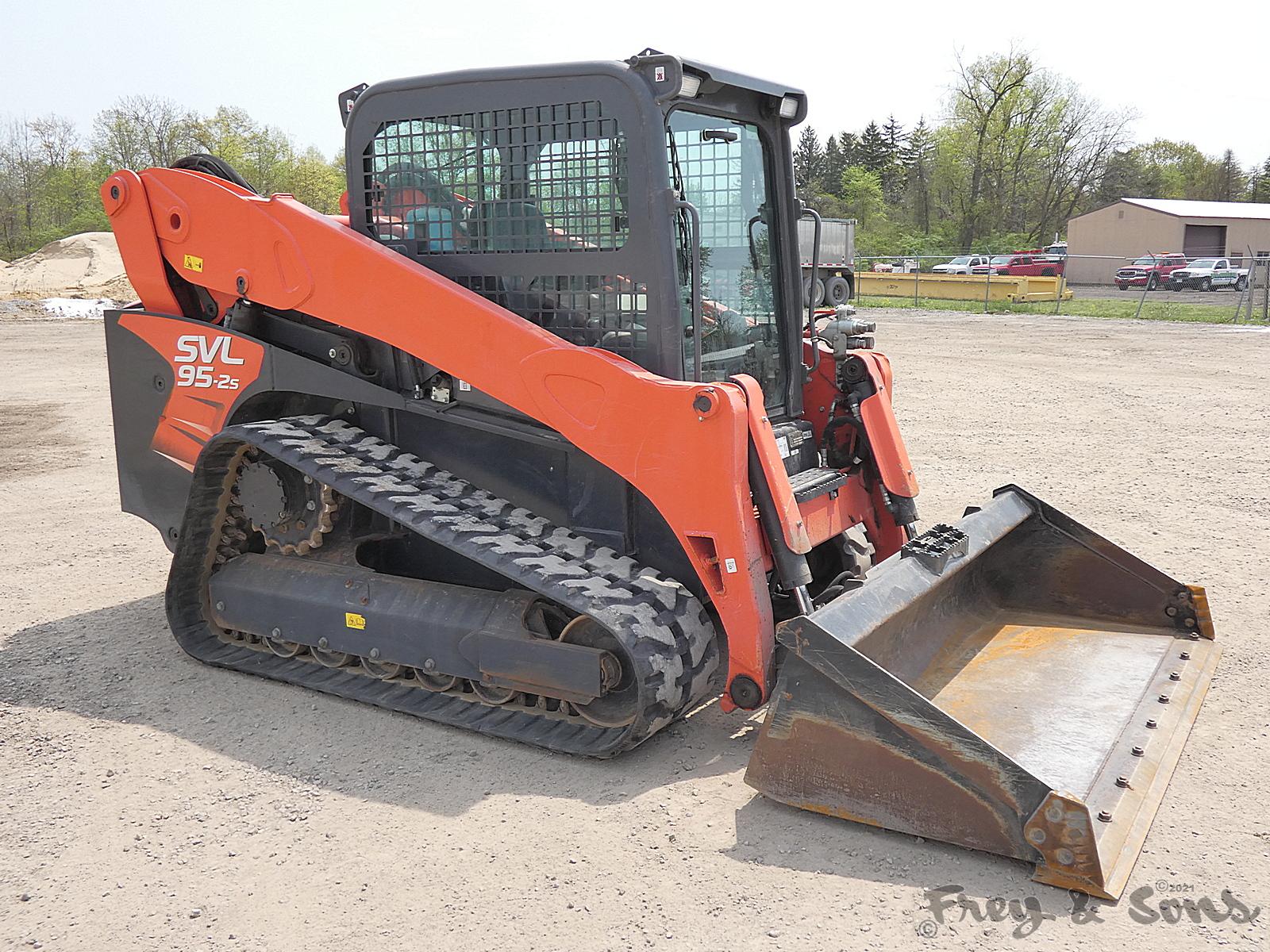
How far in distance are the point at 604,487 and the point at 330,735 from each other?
1482 mm

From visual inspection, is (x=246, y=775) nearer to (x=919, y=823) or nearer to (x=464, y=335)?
(x=464, y=335)

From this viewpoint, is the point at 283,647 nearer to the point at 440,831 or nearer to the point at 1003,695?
the point at 440,831

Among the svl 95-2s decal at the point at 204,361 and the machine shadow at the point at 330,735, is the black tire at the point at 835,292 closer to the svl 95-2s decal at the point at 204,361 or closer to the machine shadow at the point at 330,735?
the machine shadow at the point at 330,735

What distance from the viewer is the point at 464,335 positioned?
181 inches

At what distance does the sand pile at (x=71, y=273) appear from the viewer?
28547mm

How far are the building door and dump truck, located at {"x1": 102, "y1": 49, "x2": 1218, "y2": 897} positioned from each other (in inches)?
2025

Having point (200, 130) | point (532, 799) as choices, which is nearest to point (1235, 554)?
point (532, 799)

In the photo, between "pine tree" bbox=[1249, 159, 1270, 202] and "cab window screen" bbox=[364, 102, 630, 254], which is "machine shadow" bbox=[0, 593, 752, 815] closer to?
"cab window screen" bbox=[364, 102, 630, 254]

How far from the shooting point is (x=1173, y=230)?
4991cm

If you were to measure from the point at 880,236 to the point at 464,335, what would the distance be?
2329 inches

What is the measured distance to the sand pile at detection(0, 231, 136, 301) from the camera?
93.7 feet

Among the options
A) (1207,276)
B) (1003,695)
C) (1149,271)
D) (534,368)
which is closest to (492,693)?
(534,368)

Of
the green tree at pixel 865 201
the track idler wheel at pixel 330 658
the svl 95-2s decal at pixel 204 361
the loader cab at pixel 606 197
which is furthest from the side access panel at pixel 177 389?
the green tree at pixel 865 201

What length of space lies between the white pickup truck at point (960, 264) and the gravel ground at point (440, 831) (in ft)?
111
